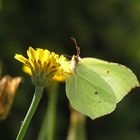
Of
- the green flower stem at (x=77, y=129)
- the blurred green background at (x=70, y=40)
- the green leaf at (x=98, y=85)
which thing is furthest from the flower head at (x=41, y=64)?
the blurred green background at (x=70, y=40)

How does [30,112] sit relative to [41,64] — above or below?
below

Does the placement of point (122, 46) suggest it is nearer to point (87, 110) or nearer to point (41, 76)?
point (87, 110)

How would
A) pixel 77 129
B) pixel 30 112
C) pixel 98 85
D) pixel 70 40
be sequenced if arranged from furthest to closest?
pixel 70 40
pixel 77 129
pixel 98 85
pixel 30 112

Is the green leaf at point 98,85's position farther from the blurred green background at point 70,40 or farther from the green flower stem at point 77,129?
the blurred green background at point 70,40

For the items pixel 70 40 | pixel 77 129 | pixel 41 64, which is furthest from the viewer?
pixel 70 40

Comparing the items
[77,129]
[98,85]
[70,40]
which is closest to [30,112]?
[98,85]

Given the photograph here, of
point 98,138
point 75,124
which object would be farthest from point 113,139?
point 75,124

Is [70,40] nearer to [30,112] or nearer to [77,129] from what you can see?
[77,129]
